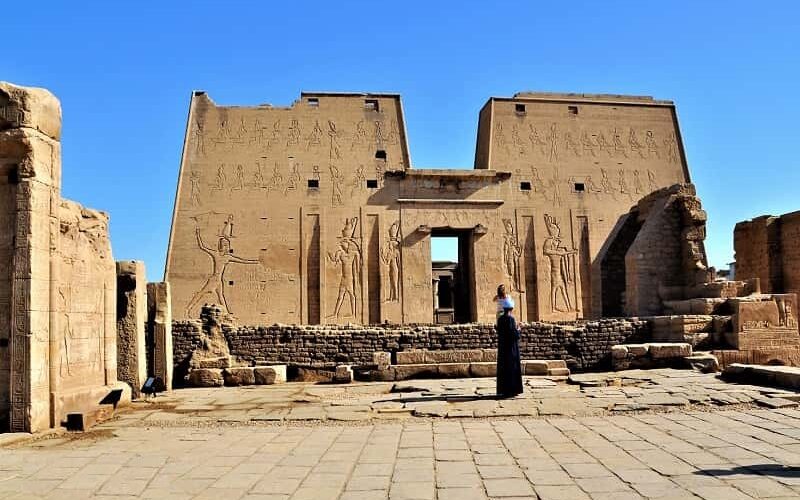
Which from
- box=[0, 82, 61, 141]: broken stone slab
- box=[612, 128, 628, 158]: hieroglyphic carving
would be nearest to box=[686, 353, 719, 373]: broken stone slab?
box=[0, 82, 61, 141]: broken stone slab

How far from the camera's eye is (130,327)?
31.2 ft

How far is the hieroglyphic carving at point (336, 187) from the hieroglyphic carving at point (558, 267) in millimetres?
6267

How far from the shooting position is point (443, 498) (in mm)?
4020

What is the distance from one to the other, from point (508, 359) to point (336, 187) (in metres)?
11.4

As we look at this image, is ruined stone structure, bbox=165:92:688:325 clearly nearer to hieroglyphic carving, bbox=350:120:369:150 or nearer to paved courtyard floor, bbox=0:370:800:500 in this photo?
hieroglyphic carving, bbox=350:120:369:150

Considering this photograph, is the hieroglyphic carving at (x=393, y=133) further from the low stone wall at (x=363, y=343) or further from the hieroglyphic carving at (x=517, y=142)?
the low stone wall at (x=363, y=343)

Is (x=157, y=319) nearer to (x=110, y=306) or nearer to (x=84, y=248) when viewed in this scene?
(x=110, y=306)

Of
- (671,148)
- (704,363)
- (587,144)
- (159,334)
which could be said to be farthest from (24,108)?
(671,148)

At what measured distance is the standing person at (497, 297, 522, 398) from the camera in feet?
28.1

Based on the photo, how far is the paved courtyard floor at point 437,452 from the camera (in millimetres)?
4266

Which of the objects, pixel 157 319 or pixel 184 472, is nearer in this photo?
pixel 184 472

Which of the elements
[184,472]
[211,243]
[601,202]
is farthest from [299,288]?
[184,472]

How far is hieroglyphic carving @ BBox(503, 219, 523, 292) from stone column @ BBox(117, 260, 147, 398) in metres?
11.8

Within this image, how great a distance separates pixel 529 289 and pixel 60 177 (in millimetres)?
14587
